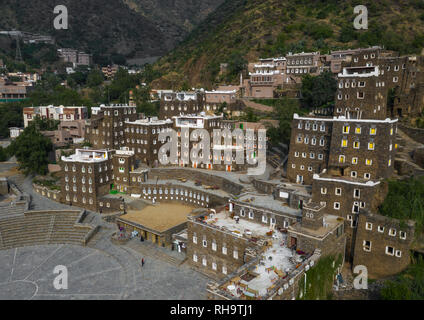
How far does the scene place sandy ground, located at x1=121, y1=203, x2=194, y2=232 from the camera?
52.7 meters

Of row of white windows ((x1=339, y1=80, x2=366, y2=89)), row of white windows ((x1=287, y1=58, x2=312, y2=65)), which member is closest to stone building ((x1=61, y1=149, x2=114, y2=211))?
row of white windows ((x1=339, y1=80, x2=366, y2=89))

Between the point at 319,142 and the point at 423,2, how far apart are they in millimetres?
98993

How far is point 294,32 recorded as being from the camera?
121 meters

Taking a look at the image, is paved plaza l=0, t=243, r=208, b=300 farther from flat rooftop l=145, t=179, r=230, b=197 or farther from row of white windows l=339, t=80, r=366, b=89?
row of white windows l=339, t=80, r=366, b=89

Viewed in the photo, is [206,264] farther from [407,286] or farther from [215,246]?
[407,286]

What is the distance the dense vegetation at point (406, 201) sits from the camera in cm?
3778

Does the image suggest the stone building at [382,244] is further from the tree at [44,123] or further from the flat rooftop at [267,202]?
the tree at [44,123]

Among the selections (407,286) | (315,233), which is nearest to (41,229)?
(315,233)

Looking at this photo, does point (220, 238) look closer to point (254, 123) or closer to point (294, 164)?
point (294, 164)

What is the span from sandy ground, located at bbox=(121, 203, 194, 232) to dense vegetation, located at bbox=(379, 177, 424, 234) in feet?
94.8

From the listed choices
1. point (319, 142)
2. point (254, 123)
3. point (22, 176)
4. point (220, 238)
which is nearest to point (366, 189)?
point (319, 142)

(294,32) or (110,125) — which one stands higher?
(294,32)

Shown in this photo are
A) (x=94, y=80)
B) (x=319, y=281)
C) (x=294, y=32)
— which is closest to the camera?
(x=319, y=281)

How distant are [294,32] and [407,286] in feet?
346
